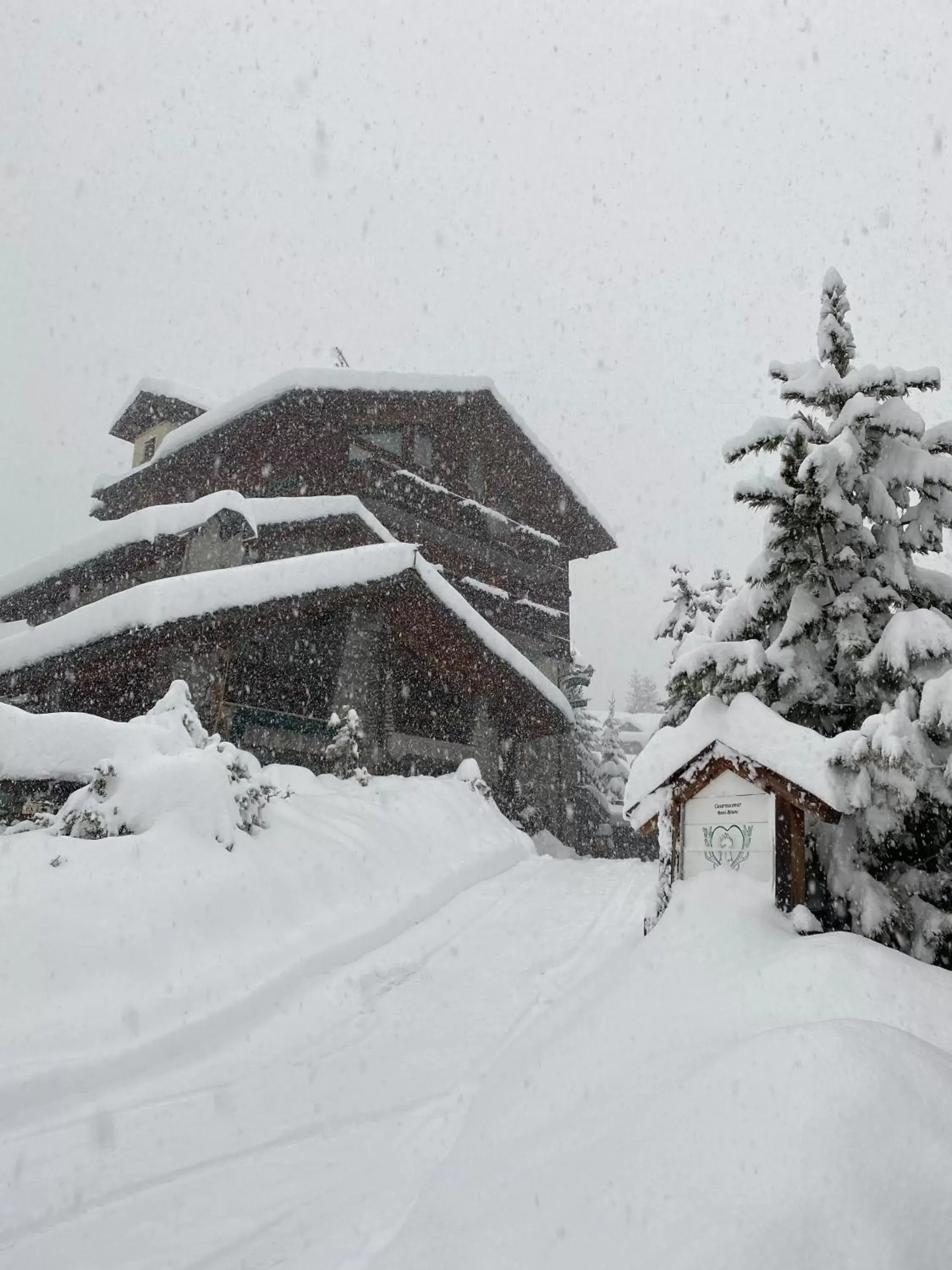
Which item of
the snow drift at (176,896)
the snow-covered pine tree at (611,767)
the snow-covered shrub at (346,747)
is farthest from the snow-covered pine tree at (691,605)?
the snow drift at (176,896)

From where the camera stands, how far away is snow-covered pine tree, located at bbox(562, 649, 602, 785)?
21797 mm

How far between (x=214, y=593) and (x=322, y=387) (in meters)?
8.31

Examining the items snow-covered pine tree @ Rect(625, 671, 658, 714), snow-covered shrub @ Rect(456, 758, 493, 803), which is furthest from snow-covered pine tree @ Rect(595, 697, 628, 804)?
snow-covered pine tree @ Rect(625, 671, 658, 714)

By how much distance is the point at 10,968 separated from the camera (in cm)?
475

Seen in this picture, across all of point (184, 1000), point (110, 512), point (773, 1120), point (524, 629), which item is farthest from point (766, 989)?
point (110, 512)

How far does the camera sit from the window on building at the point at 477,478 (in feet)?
66.6

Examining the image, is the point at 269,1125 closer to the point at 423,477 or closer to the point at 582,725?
the point at 423,477

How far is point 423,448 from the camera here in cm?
1948

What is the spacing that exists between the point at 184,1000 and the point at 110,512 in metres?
20.7

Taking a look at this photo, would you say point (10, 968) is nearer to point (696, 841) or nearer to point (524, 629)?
point (696, 841)

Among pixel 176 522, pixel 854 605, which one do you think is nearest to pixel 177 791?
pixel 854 605

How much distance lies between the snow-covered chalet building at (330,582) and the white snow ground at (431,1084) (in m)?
5.27

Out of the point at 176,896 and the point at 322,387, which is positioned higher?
the point at 322,387

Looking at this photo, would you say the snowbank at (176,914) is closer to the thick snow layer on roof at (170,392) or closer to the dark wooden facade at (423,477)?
the dark wooden facade at (423,477)
